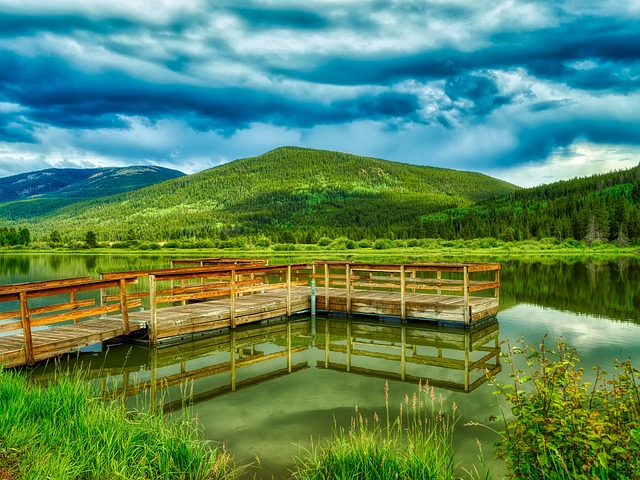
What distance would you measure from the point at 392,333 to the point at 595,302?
549 inches

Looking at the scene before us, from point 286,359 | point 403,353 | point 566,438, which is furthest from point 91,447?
point 403,353

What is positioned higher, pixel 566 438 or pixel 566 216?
pixel 566 216

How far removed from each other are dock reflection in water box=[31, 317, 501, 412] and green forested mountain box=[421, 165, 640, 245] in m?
99.8

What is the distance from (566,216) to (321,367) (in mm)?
131786

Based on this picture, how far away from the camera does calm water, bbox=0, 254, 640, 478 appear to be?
8.82m

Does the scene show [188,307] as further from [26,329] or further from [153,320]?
[26,329]

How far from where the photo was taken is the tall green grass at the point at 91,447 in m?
5.76

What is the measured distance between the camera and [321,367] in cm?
1349

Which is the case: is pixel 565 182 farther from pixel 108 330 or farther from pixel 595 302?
pixel 108 330

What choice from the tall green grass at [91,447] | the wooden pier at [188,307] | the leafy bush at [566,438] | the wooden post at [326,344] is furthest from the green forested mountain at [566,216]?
the tall green grass at [91,447]

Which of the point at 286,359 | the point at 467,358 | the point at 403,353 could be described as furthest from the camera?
the point at 403,353

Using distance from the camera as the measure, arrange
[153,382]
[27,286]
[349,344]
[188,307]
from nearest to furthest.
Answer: [153,382] → [27,286] → [349,344] → [188,307]

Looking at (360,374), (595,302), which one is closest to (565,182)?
(595,302)

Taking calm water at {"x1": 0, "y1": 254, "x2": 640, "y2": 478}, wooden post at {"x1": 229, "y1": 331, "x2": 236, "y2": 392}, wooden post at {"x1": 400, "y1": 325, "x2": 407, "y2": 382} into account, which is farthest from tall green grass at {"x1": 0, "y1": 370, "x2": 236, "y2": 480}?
wooden post at {"x1": 400, "y1": 325, "x2": 407, "y2": 382}
